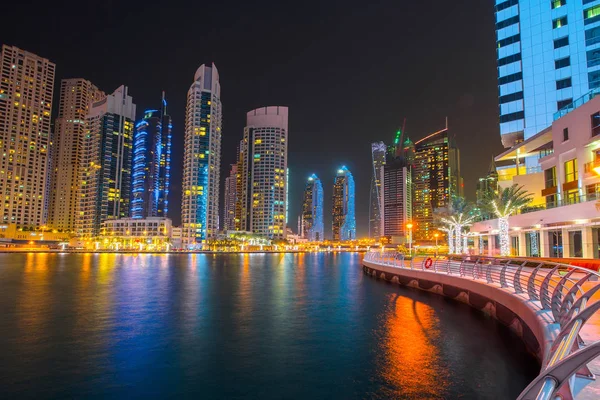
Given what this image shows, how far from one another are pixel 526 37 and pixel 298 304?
73730mm

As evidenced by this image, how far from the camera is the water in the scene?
480 inches

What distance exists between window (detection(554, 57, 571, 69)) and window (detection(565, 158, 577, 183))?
37.9m

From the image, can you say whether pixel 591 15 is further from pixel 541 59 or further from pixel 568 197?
→ pixel 568 197

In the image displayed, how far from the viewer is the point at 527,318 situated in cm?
1392

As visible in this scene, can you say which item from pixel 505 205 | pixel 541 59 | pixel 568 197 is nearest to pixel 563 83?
pixel 541 59

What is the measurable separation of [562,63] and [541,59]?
11.7 feet

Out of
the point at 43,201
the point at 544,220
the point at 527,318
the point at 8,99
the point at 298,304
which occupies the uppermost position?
the point at 8,99

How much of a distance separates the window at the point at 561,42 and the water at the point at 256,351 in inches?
2600

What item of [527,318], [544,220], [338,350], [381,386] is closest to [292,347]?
[338,350]

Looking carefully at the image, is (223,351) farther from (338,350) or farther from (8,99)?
(8,99)

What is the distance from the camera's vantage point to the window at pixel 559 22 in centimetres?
7073

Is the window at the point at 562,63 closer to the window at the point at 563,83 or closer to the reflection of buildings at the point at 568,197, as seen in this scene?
the window at the point at 563,83

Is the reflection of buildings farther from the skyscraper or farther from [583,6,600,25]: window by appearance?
[583,6,600,25]: window

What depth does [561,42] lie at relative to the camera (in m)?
71.1
